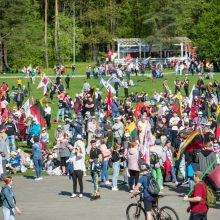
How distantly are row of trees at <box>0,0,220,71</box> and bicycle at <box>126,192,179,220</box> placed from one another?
179 ft

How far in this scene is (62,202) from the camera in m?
19.9

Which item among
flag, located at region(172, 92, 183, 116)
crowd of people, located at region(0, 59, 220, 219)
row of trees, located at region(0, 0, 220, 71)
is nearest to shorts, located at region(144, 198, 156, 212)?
crowd of people, located at region(0, 59, 220, 219)

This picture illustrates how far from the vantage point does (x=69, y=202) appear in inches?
783

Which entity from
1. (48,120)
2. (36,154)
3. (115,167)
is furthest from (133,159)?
(48,120)

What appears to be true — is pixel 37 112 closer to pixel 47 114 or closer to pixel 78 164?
pixel 47 114

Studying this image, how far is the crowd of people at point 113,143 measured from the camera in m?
20.1

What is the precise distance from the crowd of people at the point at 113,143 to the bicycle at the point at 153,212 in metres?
2.22

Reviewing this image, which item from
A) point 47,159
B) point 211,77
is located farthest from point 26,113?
point 211,77

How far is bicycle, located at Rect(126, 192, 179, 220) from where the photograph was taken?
52.2ft

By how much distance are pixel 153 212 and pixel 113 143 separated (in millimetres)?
10698

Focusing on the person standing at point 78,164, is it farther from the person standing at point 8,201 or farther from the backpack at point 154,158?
the person standing at point 8,201

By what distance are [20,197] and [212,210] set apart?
18.5 feet

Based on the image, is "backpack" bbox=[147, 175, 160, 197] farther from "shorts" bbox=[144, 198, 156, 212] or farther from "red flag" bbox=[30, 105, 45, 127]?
"red flag" bbox=[30, 105, 45, 127]

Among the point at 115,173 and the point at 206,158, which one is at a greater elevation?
the point at 206,158
